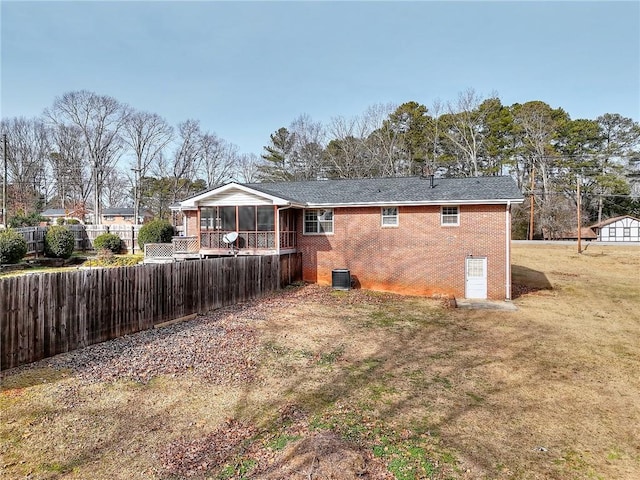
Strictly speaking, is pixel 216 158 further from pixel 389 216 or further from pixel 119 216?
pixel 389 216

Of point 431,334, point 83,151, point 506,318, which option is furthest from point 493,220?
point 83,151

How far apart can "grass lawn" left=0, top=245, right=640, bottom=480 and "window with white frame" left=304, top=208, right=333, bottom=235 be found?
7.79m

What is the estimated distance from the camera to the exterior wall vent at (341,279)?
54.5ft

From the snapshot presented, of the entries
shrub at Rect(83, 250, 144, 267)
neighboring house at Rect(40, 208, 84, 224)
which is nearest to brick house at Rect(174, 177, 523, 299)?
shrub at Rect(83, 250, 144, 267)

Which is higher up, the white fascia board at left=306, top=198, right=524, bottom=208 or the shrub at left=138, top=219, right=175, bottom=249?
the white fascia board at left=306, top=198, right=524, bottom=208

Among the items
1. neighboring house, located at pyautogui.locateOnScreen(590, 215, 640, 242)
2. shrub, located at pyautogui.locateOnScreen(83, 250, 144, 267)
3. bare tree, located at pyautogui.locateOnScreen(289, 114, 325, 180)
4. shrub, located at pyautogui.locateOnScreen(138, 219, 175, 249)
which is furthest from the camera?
neighboring house, located at pyautogui.locateOnScreen(590, 215, 640, 242)

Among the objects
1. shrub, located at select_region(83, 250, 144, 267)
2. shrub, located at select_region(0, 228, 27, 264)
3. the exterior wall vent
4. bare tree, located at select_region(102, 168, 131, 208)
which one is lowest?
the exterior wall vent

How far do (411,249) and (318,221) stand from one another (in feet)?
15.5

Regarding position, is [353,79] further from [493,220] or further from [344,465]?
[344,465]

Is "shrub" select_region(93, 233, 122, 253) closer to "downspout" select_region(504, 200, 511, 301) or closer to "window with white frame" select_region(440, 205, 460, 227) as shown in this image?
"window with white frame" select_region(440, 205, 460, 227)

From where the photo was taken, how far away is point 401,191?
17188mm

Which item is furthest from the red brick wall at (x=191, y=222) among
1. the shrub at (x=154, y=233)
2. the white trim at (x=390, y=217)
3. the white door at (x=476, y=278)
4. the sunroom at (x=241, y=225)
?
the white door at (x=476, y=278)

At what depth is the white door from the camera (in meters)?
15.4

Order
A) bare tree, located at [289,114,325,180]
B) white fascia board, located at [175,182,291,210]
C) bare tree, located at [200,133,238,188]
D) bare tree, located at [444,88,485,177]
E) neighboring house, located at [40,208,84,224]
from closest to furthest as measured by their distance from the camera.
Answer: white fascia board, located at [175,182,291,210]
bare tree, located at [444,88,485,177]
bare tree, located at [289,114,325,180]
neighboring house, located at [40,208,84,224]
bare tree, located at [200,133,238,188]
